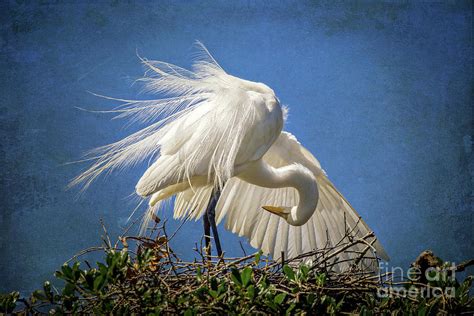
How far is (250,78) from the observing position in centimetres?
331

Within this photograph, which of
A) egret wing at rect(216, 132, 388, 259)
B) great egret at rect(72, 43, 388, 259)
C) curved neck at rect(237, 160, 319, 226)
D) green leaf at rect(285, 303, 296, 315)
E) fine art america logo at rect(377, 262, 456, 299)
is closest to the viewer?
green leaf at rect(285, 303, 296, 315)

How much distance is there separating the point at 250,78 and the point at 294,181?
42.0 inches

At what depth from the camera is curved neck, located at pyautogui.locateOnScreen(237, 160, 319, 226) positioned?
7.59 ft

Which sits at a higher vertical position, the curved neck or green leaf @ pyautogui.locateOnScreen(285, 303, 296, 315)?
the curved neck

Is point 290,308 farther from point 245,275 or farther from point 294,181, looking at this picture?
→ point 294,181

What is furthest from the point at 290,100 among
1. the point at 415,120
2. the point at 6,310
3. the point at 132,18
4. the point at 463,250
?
the point at 6,310

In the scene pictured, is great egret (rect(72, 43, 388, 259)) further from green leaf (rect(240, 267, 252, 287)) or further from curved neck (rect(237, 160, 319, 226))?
green leaf (rect(240, 267, 252, 287))

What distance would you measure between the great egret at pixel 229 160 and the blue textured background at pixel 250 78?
0.71 m

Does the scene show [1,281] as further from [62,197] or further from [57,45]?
[57,45]

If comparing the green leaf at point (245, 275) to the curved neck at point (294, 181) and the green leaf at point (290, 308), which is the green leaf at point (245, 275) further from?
the curved neck at point (294, 181)

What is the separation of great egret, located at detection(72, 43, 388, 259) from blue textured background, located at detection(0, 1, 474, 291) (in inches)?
28.0

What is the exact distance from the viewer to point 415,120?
11.0 feet

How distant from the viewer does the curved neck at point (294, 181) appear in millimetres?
2312

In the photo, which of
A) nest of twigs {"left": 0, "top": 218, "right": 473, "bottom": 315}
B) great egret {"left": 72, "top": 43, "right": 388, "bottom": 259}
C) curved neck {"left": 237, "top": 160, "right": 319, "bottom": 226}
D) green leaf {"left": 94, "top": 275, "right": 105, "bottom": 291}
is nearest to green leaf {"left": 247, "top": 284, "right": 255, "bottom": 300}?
nest of twigs {"left": 0, "top": 218, "right": 473, "bottom": 315}
